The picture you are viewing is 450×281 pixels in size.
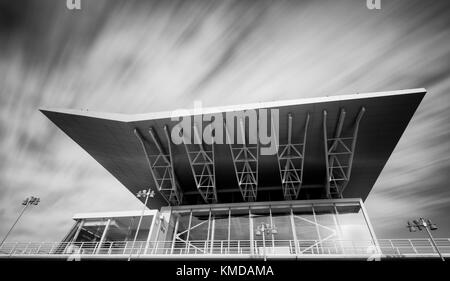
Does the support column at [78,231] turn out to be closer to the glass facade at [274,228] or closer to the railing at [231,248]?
the railing at [231,248]

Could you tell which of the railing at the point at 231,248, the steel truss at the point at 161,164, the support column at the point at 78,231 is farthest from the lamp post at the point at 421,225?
the support column at the point at 78,231

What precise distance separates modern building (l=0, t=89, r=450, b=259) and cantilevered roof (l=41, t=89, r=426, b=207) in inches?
4.6

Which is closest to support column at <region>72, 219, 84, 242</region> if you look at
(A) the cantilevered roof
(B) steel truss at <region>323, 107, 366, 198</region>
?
(A) the cantilevered roof

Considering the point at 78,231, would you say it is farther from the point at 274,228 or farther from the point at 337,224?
the point at 337,224

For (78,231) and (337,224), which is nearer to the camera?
(337,224)

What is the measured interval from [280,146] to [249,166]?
3.96 m

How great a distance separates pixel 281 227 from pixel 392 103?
49.7ft

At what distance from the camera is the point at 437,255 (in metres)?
15.2

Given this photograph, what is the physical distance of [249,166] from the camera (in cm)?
2273

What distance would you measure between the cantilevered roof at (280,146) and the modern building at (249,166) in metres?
0.12

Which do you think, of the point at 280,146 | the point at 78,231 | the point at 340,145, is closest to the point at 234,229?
the point at 280,146

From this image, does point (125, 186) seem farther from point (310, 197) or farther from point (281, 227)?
point (310, 197)

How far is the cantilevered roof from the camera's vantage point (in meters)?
18.2

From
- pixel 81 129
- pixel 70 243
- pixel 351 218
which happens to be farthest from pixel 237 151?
pixel 70 243
